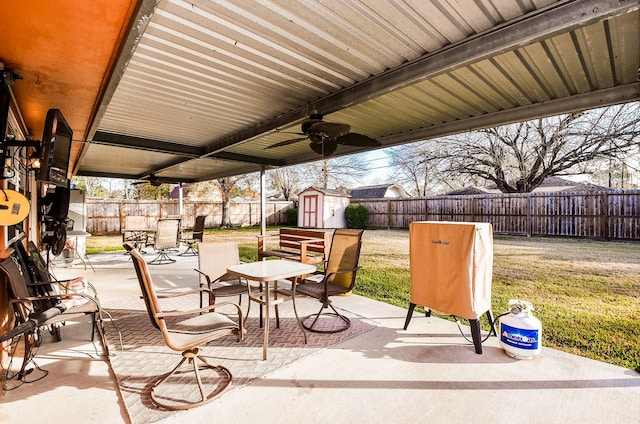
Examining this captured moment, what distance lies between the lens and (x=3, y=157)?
2.51 metres

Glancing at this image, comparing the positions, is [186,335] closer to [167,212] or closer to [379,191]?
[167,212]

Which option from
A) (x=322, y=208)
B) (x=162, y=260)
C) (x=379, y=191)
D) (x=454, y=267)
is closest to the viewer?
(x=454, y=267)

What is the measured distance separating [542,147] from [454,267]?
45.0ft

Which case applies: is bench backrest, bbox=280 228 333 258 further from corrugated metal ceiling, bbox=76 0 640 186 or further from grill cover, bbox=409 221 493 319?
grill cover, bbox=409 221 493 319

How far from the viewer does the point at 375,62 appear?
9.85 feet

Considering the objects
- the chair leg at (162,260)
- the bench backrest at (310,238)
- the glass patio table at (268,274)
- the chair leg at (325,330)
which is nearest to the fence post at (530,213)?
the bench backrest at (310,238)

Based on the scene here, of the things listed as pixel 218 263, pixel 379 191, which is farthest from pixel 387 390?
pixel 379 191

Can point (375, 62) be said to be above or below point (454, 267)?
above

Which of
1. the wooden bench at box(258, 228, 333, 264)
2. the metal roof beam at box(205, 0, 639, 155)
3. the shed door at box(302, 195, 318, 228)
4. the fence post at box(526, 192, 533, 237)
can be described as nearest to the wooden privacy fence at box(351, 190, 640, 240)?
the fence post at box(526, 192, 533, 237)

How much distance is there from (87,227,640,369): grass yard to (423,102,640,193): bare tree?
4.79 metres

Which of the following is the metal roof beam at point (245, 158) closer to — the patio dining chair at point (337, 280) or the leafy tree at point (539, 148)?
the patio dining chair at point (337, 280)

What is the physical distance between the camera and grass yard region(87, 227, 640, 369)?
3.13 meters

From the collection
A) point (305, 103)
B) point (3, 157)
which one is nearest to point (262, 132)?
point (305, 103)

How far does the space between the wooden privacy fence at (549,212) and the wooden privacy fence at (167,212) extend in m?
9.86
